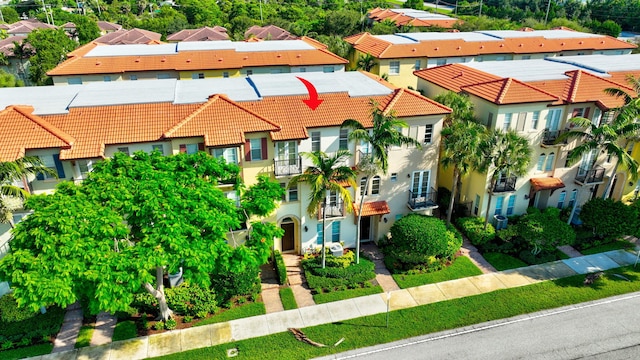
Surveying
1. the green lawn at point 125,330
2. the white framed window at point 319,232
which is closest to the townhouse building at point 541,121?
the white framed window at point 319,232

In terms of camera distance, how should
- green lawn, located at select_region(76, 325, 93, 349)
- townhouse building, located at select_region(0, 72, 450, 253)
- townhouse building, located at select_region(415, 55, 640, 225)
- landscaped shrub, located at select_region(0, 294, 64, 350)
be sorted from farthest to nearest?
townhouse building, located at select_region(415, 55, 640, 225) < townhouse building, located at select_region(0, 72, 450, 253) < green lawn, located at select_region(76, 325, 93, 349) < landscaped shrub, located at select_region(0, 294, 64, 350)

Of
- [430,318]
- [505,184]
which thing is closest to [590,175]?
[505,184]

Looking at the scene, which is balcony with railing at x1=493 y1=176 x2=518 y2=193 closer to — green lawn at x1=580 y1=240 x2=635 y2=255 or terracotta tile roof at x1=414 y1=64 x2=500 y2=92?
green lawn at x1=580 y1=240 x2=635 y2=255

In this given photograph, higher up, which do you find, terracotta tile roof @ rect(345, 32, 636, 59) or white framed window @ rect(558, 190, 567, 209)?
terracotta tile roof @ rect(345, 32, 636, 59)

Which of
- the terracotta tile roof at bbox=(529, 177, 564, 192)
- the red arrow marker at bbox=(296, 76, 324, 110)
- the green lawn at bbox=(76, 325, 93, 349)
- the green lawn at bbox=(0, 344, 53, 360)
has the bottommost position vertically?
the green lawn at bbox=(76, 325, 93, 349)

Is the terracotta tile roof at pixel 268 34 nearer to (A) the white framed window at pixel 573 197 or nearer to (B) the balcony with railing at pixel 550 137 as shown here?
(B) the balcony with railing at pixel 550 137

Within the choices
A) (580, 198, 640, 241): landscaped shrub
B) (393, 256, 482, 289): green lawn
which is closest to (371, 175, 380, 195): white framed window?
(393, 256, 482, 289): green lawn

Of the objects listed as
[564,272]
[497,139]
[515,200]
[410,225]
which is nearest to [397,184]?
[410,225]
